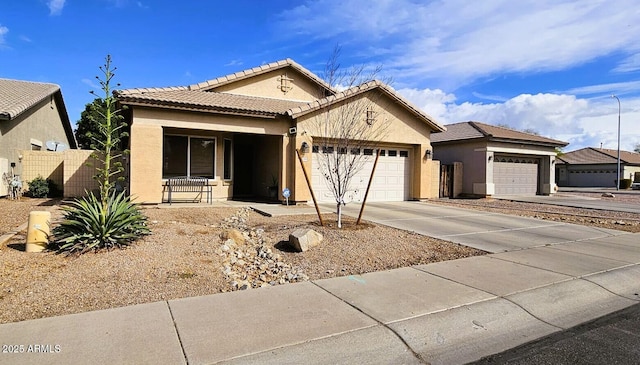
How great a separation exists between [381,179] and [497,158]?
9.16 meters

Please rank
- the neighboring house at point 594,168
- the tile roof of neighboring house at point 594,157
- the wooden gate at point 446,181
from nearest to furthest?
the wooden gate at point 446,181
the neighboring house at point 594,168
the tile roof of neighboring house at point 594,157

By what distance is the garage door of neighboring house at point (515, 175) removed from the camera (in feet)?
72.8


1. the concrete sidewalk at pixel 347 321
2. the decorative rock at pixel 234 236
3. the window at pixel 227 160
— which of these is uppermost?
the window at pixel 227 160

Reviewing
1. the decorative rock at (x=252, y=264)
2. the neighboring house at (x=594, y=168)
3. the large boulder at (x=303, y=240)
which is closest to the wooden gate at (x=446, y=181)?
the decorative rock at (x=252, y=264)

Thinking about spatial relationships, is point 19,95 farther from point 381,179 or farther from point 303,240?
point 303,240

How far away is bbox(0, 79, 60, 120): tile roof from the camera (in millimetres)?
15242

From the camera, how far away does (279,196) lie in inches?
593

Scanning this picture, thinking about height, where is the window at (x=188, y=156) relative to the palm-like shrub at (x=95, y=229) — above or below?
above

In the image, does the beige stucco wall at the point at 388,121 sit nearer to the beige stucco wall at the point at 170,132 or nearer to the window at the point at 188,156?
the beige stucco wall at the point at 170,132

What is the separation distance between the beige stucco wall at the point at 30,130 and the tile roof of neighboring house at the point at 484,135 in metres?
21.3

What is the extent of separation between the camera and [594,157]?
47094 millimetres

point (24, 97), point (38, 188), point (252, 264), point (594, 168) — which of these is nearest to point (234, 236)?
point (252, 264)

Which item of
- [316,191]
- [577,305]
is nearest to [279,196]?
[316,191]

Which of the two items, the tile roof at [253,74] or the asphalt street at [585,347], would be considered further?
the tile roof at [253,74]
